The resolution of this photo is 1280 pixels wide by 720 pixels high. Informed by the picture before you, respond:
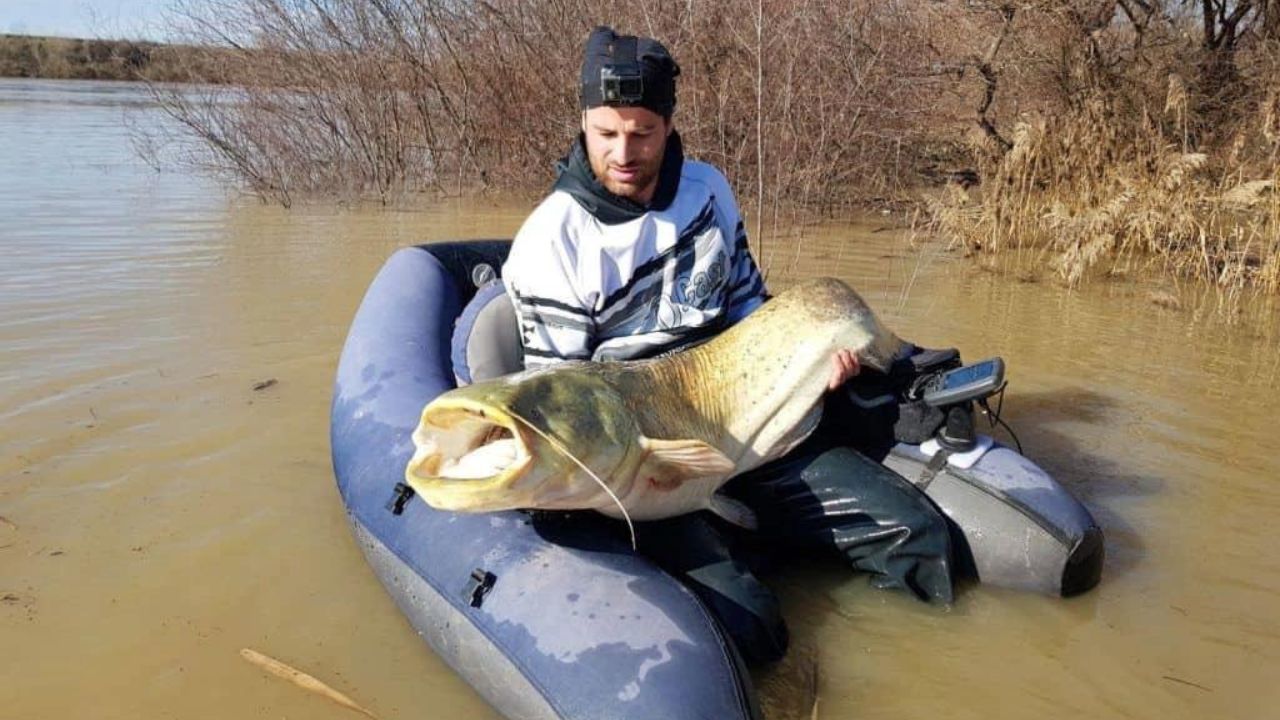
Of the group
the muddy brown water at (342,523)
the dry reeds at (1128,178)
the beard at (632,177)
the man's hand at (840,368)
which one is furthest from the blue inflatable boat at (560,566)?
the dry reeds at (1128,178)

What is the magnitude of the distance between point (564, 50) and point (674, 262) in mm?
9409

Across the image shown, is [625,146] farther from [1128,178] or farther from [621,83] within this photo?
[1128,178]

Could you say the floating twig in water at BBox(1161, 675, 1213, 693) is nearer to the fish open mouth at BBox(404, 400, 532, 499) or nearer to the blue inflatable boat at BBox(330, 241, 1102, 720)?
the blue inflatable boat at BBox(330, 241, 1102, 720)

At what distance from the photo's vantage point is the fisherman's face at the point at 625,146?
11.7 ft

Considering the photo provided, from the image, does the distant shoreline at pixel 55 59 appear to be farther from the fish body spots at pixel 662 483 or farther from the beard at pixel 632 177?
the fish body spots at pixel 662 483

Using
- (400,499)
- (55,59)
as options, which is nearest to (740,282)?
(400,499)

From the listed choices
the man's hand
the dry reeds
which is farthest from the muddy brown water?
the man's hand

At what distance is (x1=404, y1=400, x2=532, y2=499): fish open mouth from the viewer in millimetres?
2566

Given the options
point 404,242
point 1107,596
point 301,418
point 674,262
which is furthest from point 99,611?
point 404,242

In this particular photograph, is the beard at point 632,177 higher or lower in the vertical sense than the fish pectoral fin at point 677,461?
higher

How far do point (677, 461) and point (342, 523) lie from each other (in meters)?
1.92

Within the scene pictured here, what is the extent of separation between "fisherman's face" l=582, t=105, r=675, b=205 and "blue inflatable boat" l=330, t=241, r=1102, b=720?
1149 millimetres

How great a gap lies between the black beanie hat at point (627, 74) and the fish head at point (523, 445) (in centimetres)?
113

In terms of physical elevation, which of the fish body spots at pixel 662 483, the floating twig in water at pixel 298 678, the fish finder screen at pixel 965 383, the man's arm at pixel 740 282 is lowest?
the floating twig in water at pixel 298 678
